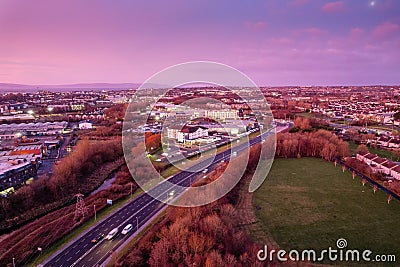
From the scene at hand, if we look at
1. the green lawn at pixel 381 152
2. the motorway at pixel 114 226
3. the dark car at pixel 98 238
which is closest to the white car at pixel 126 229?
the motorway at pixel 114 226

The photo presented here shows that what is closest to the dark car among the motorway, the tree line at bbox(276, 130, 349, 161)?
the motorway

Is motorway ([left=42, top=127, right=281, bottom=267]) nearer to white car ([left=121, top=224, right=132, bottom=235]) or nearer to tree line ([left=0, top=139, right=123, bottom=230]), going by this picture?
white car ([left=121, top=224, right=132, bottom=235])

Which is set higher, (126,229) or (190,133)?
(190,133)

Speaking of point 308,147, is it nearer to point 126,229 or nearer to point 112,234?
point 126,229

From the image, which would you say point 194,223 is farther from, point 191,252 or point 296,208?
point 296,208

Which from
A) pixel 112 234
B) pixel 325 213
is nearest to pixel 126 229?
pixel 112 234

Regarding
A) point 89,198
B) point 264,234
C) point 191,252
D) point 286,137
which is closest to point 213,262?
point 191,252
